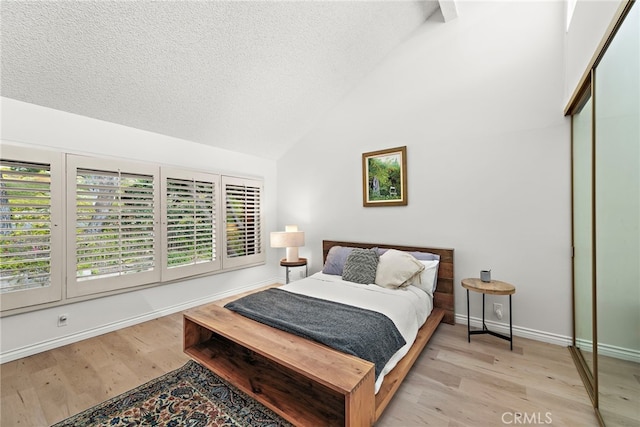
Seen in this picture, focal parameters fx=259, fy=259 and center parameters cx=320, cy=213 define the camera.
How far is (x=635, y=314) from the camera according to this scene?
3.71ft

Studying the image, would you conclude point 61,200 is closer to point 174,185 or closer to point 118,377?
point 174,185

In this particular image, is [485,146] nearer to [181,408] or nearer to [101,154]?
[181,408]

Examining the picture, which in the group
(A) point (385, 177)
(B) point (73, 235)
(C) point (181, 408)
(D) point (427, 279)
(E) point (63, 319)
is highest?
(A) point (385, 177)

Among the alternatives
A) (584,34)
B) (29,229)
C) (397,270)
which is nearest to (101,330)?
(29,229)

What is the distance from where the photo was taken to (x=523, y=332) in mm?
2520

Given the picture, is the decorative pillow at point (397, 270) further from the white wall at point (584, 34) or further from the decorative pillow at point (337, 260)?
the white wall at point (584, 34)

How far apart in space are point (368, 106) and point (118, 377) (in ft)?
12.5

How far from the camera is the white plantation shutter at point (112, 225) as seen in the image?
2.55 metres

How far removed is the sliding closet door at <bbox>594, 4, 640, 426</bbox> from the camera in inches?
45.6

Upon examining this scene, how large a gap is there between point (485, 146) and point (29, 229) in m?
4.38

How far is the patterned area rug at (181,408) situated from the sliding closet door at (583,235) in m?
2.17

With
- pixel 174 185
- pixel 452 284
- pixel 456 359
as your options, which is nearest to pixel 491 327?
pixel 452 284

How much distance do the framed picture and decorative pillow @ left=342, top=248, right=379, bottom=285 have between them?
2.43ft

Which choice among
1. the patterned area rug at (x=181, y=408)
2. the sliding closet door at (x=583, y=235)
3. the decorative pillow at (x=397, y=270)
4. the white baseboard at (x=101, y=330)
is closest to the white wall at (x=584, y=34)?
the sliding closet door at (x=583, y=235)
